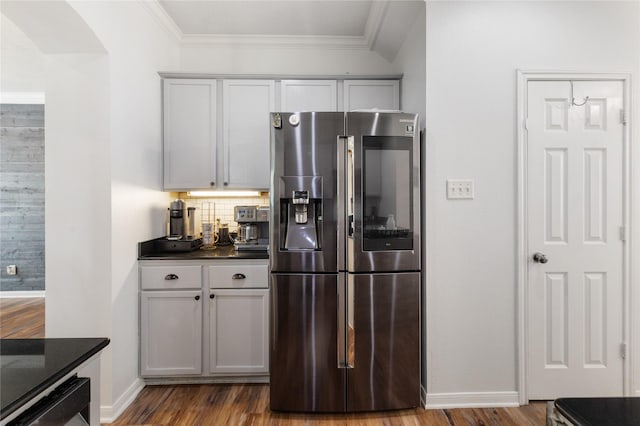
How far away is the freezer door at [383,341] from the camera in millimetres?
2066

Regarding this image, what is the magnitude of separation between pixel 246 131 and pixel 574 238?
8.40 feet

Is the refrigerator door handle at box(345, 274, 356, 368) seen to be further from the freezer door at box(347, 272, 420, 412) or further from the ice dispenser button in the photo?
the ice dispenser button

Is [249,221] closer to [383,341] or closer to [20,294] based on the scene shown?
[383,341]

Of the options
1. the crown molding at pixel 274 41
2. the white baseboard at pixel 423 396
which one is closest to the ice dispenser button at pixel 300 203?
the white baseboard at pixel 423 396

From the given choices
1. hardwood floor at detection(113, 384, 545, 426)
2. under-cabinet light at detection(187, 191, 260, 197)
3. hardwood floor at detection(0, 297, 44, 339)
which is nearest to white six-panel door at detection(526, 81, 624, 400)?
hardwood floor at detection(113, 384, 545, 426)

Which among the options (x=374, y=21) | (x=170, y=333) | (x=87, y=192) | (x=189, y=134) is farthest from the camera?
(x=189, y=134)

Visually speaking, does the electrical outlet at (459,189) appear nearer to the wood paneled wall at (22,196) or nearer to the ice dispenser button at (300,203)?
the ice dispenser button at (300,203)

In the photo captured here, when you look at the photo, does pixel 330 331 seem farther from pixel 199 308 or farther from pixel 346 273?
pixel 199 308

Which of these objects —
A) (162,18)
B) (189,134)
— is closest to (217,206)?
(189,134)

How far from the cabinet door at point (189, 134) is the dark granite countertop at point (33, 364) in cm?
206

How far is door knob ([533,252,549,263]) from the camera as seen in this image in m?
2.16

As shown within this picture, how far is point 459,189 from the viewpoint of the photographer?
2174mm

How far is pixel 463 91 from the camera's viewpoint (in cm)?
217

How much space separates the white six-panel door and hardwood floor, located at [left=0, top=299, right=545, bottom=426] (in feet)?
1.07
